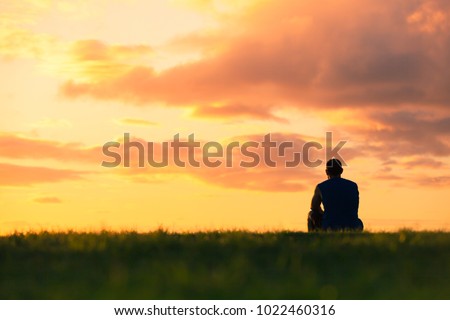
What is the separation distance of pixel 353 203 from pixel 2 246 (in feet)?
27.7

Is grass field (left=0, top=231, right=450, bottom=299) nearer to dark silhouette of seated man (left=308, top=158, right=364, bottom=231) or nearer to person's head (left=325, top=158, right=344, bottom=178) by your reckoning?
dark silhouette of seated man (left=308, top=158, right=364, bottom=231)

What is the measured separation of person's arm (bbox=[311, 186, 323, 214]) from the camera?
19.3 metres

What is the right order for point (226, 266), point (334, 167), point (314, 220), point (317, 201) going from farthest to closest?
point (314, 220)
point (334, 167)
point (317, 201)
point (226, 266)

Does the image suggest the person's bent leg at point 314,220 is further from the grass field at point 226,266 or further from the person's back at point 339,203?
the grass field at point 226,266

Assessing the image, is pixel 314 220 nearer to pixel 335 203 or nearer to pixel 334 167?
pixel 335 203

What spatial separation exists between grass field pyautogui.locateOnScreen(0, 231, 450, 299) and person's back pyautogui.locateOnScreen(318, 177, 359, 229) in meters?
3.10

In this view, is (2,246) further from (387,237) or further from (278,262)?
(387,237)

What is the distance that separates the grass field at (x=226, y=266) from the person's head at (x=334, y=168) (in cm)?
355

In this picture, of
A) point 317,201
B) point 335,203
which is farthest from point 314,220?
point 335,203

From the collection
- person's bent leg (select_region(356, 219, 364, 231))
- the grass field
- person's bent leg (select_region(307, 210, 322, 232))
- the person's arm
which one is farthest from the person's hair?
the grass field

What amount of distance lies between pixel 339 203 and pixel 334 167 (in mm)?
894

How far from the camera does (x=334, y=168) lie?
19438mm

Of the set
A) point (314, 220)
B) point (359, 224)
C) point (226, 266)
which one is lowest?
point (226, 266)
